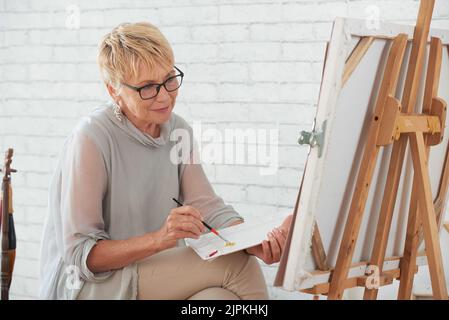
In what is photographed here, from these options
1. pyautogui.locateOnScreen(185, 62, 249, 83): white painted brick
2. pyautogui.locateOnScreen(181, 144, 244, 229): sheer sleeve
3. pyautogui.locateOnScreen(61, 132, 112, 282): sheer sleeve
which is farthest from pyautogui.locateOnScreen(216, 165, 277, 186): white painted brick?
pyautogui.locateOnScreen(61, 132, 112, 282): sheer sleeve

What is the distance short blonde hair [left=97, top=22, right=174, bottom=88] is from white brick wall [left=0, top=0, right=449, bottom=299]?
0.90 metres

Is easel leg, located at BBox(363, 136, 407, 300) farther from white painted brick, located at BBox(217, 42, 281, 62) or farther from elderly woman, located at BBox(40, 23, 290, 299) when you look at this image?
white painted brick, located at BBox(217, 42, 281, 62)

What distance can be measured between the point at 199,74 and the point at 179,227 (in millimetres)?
1263

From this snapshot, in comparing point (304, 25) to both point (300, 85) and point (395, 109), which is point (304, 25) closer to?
point (300, 85)

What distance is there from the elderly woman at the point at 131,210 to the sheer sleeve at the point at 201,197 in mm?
33

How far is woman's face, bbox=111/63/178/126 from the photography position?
206cm

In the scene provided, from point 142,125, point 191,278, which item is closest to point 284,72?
point 142,125

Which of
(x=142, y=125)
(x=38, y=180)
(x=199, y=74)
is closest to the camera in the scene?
(x=142, y=125)

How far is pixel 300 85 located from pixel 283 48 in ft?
0.51

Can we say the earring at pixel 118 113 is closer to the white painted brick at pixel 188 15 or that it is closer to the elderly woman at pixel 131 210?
the elderly woman at pixel 131 210

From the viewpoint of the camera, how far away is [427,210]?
6.23 feet

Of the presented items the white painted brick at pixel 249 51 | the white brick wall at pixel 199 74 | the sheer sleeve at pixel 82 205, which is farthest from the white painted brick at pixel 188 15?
the sheer sleeve at pixel 82 205

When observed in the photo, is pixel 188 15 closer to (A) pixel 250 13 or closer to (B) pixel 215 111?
(A) pixel 250 13

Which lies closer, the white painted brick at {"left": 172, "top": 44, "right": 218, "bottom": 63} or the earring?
the earring
